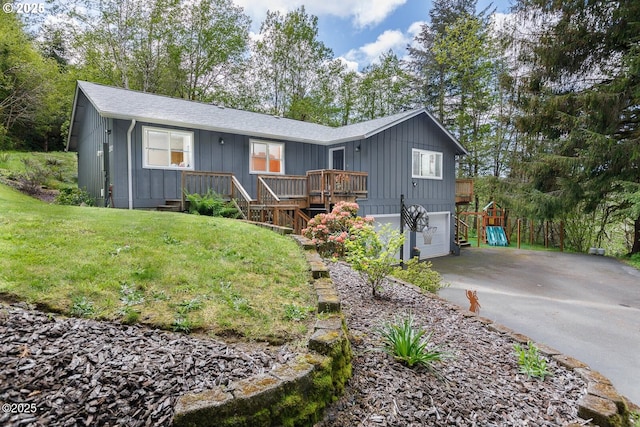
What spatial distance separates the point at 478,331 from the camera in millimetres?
3750

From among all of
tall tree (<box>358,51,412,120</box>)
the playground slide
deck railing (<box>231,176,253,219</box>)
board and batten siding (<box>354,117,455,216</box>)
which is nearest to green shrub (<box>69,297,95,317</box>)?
deck railing (<box>231,176,253,219</box>)

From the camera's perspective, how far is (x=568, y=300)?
7195 mm

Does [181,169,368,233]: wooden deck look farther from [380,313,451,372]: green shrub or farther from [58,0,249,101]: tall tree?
[58,0,249,101]: tall tree

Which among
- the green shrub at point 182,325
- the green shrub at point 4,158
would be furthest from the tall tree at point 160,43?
the green shrub at point 182,325

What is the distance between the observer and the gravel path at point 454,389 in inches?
83.3

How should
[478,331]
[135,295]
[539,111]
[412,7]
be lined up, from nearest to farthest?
[135,295] < [478,331] < [539,111] < [412,7]

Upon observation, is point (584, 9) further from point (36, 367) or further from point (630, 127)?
point (36, 367)

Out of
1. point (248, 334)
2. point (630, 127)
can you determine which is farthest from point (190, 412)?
point (630, 127)

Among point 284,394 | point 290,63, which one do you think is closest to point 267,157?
point 284,394

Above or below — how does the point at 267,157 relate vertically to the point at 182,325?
above

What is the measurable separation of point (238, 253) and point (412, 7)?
70.1 feet

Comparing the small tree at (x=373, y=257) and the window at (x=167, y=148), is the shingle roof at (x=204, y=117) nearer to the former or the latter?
the window at (x=167, y=148)

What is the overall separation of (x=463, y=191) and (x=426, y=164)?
2901mm

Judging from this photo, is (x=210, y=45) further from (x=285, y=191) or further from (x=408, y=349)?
(x=408, y=349)
